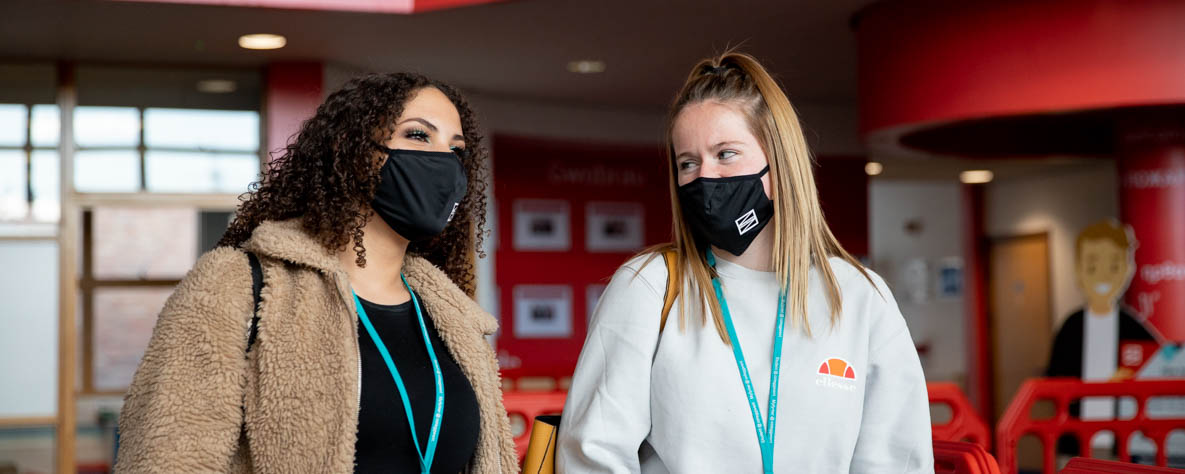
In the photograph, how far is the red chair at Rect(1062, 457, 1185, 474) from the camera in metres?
1.93

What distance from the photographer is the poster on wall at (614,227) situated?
8.02m

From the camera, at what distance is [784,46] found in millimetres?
6094

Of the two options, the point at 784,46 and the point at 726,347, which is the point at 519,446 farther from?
the point at 784,46

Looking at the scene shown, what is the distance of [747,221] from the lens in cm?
200

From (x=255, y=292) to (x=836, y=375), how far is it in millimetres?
969

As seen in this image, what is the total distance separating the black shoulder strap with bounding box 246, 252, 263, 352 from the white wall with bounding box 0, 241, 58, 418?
4.94m

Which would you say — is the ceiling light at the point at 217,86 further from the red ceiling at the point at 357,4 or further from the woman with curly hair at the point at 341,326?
the woman with curly hair at the point at 341,326

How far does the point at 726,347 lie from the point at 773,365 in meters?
0.09

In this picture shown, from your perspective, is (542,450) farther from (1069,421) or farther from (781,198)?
(1069,421)

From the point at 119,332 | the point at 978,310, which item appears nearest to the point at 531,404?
the point at 119,332

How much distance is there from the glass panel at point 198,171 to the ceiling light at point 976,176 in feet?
21.8

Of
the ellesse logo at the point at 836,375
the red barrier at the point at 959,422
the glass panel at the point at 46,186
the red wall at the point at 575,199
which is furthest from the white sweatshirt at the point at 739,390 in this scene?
the red wall at the point at 575,199

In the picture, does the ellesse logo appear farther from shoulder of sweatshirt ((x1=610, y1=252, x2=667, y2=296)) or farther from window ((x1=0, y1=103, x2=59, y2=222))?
window ((x1=0, y1=103, x2=59, y2=222))

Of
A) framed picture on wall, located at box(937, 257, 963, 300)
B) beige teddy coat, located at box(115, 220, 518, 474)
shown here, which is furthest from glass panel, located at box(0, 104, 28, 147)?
framed picture on wall, located at box(937, 257, 963, 300)
